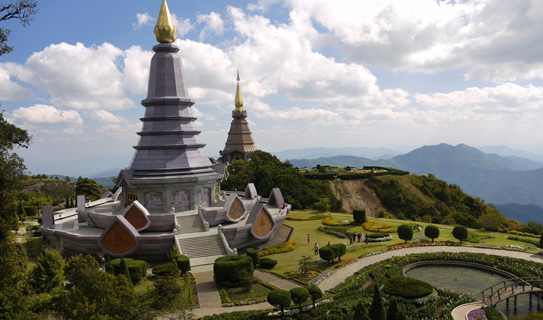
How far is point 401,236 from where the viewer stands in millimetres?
32469

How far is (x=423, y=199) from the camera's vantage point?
2630 inches

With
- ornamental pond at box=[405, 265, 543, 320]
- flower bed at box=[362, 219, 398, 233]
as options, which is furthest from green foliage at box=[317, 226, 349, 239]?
ornamental pond at box=[405, 265, 543, 320]

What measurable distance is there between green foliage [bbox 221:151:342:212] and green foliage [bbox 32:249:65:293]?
1375 inches

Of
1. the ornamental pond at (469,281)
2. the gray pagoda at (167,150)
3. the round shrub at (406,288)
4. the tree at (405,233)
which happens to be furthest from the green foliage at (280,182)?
the round shrub at (406,288)

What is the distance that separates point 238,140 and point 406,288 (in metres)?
63.3

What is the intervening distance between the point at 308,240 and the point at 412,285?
45.6ft

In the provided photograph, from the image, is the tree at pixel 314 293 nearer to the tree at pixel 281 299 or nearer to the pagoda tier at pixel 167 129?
the tree at pixel 281 299

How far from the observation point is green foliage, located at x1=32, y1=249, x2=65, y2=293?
2091cm

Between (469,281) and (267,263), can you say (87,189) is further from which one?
(469,281)

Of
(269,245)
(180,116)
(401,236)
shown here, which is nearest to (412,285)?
(401,236)

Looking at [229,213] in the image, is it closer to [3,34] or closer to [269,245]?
[269,245]

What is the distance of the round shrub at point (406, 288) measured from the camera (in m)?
19.8

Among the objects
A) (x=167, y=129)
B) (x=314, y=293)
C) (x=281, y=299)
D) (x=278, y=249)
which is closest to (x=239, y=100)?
(x=167, y=129)

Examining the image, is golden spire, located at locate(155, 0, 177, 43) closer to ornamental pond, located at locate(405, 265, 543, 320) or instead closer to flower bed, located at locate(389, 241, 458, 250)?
flower bed, located at locate(389, 241, 458, 250)
